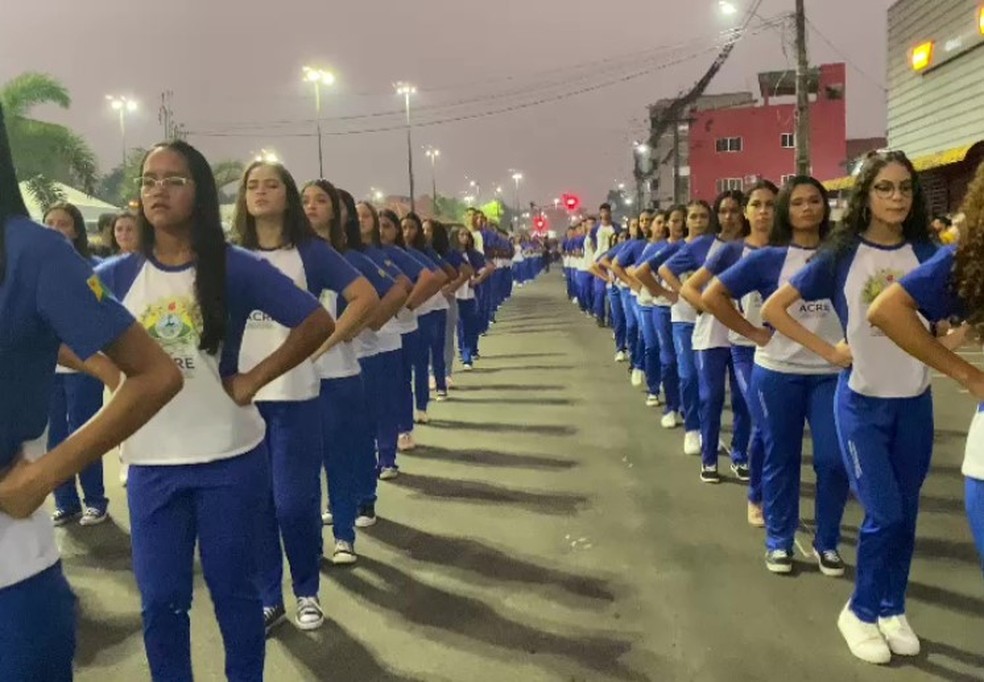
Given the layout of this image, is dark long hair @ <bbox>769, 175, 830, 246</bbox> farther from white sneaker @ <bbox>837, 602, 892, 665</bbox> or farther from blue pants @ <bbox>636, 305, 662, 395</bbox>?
blue pants @ <bbox>636, 305, 662, 395</bbox>

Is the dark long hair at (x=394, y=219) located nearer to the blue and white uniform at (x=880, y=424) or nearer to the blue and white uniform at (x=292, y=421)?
the blue and white uniform at (x=292, y=421)

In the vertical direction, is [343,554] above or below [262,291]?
below

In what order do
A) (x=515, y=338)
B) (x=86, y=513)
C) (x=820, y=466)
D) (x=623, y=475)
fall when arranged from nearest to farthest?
1. (x=820, y=466)
2. (x=86, y=513)
3. (x=623, y=475)
4. (x=515, y=338)

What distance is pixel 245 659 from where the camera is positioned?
3.36 meters

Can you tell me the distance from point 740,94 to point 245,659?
302ft

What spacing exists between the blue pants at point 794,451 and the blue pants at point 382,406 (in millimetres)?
2588

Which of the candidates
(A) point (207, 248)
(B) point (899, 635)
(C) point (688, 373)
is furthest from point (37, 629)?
(C) point (688, 373)

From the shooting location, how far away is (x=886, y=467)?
415 centimetres

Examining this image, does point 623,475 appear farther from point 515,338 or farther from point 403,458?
point 515,338

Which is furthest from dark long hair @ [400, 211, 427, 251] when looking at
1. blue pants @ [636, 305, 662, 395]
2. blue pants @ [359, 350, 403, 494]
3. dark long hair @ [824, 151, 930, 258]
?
dark long hair @ [824, 151, 930, 258]

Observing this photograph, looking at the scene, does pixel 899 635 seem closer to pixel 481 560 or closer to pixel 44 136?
pixel 481 560

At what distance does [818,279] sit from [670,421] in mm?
5531

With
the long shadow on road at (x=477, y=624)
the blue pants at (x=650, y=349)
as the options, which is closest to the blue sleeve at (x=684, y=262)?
the blue pants at (x=650, y=349)

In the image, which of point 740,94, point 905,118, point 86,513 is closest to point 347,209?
point 86,513
